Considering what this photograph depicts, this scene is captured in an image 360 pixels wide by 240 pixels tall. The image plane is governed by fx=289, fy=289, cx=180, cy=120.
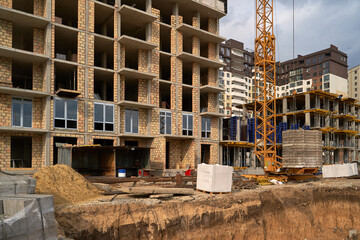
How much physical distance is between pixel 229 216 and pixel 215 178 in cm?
→ 217

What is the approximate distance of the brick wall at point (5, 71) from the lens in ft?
78.6

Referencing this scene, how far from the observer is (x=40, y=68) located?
26391 millimetres

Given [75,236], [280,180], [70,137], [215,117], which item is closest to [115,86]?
[70,137]

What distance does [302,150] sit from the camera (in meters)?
28.3

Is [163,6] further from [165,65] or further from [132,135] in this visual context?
[132,135]

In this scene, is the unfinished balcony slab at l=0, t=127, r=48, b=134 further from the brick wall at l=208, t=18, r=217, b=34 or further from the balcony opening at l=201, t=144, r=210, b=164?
the brick wall at l=208, t=18, r=217, b=34

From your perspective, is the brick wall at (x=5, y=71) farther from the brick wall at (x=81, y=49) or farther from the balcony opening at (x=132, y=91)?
the balcony opening at (x=132, y=91)

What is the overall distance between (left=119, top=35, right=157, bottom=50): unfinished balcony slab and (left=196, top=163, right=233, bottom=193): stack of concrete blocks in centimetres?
1711

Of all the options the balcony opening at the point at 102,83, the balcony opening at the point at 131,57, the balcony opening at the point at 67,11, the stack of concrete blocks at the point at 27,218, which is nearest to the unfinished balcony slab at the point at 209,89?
the balcony opening at the point at 131,57

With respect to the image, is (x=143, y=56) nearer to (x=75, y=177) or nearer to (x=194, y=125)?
(x=194, y=125)

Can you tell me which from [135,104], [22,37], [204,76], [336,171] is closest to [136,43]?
[135,104]

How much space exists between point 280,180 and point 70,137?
19485mm

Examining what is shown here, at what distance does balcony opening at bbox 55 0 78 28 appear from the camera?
28120 millimetres

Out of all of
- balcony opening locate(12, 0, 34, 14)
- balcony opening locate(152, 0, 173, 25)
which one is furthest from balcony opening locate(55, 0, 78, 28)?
balcony opening locate(152, 0, 173, 25)
